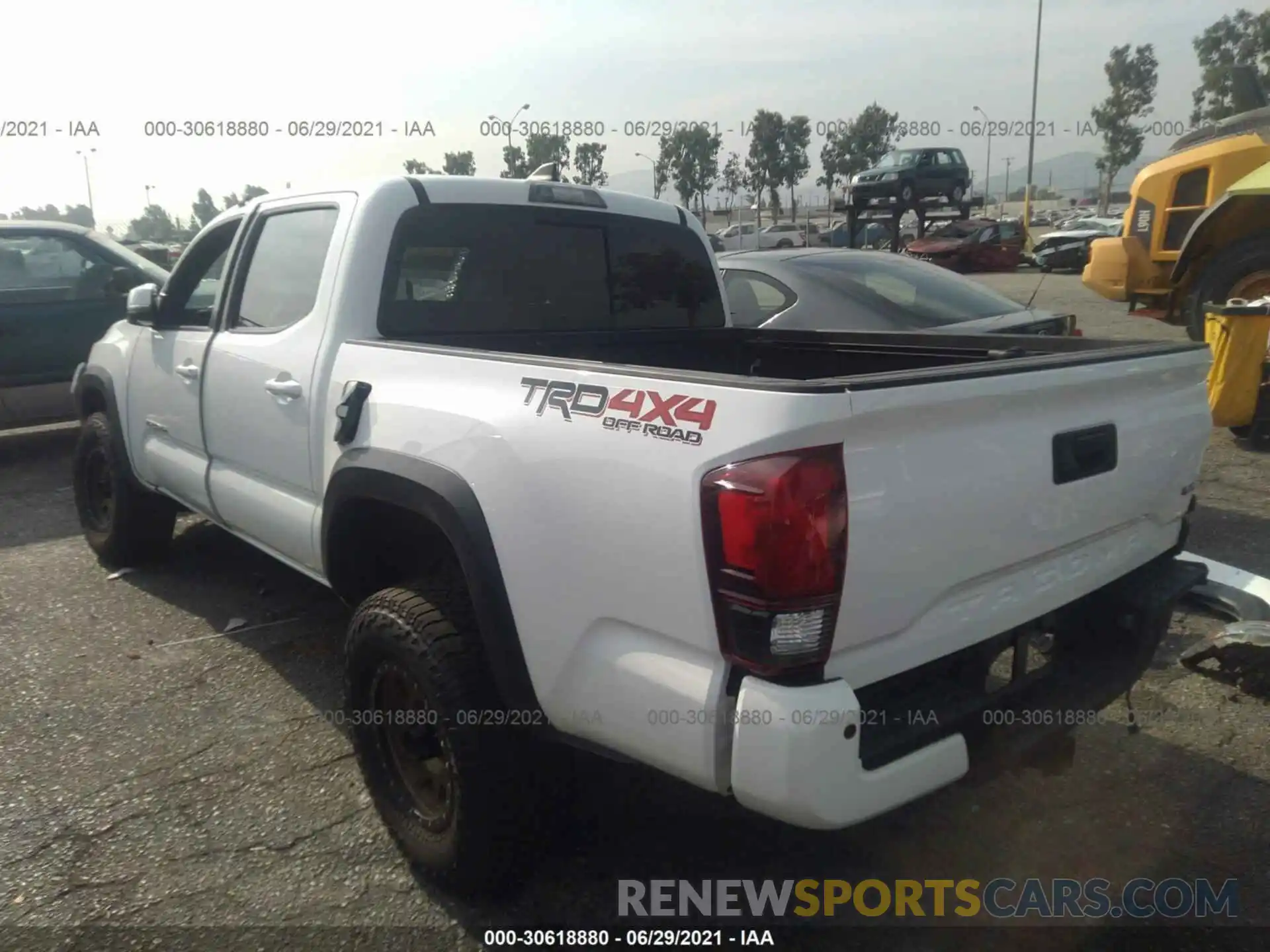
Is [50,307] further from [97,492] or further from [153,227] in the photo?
[153,227]

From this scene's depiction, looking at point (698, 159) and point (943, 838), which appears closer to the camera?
point (943, 838)

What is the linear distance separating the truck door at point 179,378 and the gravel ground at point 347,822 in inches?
31.5

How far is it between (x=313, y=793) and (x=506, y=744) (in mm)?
1131

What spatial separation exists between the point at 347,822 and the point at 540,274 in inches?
79.1

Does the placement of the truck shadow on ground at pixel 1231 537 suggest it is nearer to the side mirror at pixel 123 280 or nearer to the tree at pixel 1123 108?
the side mirror at pixel 123 280

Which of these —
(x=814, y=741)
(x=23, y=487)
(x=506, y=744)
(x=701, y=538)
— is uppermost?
(x=701, y=538)

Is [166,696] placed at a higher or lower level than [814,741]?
lower

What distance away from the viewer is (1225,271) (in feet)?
26.7

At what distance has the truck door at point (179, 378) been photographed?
4148 mm

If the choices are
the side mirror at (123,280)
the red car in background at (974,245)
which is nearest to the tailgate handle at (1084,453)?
the side mirror at (123,280)

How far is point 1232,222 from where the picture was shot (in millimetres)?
8266

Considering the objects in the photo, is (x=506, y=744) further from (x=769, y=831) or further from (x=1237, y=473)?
(x=1237, y=473)

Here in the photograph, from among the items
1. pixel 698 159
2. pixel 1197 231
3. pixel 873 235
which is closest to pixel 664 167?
pixel 698 159

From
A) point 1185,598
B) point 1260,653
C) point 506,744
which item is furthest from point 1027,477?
point 1185,598
